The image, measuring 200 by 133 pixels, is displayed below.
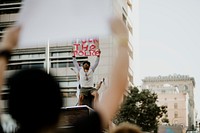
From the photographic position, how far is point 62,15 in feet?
10.4

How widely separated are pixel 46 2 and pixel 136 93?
47.4 meters

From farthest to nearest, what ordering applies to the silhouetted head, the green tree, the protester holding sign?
the green tree, the protester holding sign, the silhouetted head

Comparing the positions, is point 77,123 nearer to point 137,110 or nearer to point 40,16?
point 40,16

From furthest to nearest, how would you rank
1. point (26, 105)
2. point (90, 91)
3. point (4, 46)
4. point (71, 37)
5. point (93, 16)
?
point (90, 91)
point (71, 37)
point (93, 16)
point (4, 46)
point (26, 105)

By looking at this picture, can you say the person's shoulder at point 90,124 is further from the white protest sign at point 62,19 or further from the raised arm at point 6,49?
the white protest sign at point 62,19

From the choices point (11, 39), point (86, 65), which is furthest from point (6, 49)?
point (86, 65)

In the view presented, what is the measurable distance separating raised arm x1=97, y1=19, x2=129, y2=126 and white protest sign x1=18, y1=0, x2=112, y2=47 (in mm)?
175

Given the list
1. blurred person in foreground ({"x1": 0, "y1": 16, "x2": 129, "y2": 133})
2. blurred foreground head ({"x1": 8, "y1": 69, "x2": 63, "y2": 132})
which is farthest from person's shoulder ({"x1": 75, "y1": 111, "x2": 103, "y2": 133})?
blurred foreground head ({"x1": 8, "y1": 69, "x2": 63, "y2": 132})

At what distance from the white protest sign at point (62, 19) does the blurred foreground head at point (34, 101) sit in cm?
57

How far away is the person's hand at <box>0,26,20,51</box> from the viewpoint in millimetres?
2561

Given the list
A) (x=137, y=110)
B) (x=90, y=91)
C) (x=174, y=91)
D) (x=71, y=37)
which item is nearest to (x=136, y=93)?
(x=137, y=110)

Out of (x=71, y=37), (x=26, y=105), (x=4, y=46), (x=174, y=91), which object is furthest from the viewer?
(x=174, y=91)

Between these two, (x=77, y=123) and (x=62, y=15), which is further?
(x=62, y=15)

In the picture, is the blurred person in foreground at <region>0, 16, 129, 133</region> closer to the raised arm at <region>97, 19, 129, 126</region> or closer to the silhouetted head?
the raised arm at <region>97, 19, 129, 126</region>
